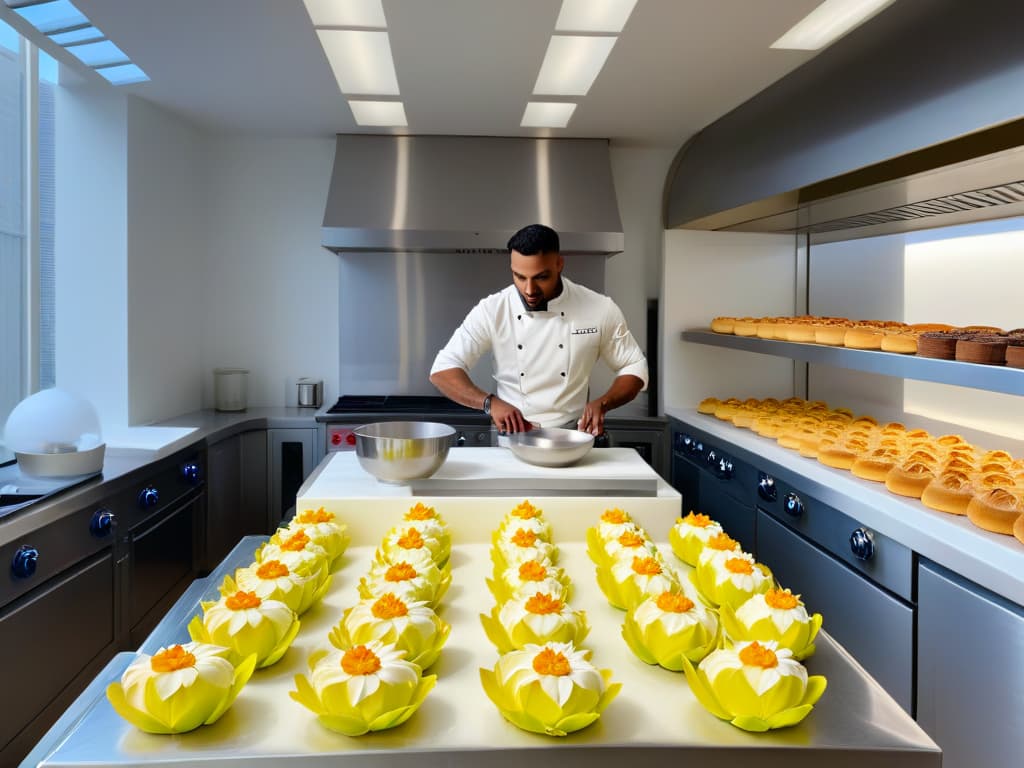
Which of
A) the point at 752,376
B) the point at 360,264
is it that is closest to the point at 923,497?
the point at 752,376

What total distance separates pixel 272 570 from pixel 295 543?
0.14 metres

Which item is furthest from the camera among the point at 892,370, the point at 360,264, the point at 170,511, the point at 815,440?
the point at 360,264

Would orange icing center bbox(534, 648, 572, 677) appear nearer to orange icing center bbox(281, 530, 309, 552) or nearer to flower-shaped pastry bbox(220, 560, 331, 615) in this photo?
flower-shaped pastry bbox(220, 560, 331, 615)

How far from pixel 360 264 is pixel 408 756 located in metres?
3.86

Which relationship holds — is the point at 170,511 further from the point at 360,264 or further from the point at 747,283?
the point at 747,283

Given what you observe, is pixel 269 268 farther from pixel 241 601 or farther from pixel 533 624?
pixel 533 624

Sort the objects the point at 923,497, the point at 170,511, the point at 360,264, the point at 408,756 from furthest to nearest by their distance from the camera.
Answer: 1. the point at 360,264
2. the point at 170,511
3. the point at 923,497
4. the point at 408,756

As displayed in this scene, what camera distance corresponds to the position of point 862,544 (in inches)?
92.4

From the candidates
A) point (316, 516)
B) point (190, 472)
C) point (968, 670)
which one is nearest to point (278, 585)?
point (316, 516)

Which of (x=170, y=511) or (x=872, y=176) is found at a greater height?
(x=872, y=176)

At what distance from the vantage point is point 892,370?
7.97 feet

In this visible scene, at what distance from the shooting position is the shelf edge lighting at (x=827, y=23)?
97.9 inches

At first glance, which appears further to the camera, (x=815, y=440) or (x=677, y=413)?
(x=677, y=413)

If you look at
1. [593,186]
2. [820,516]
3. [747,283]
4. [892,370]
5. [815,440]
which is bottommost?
[820,516]
